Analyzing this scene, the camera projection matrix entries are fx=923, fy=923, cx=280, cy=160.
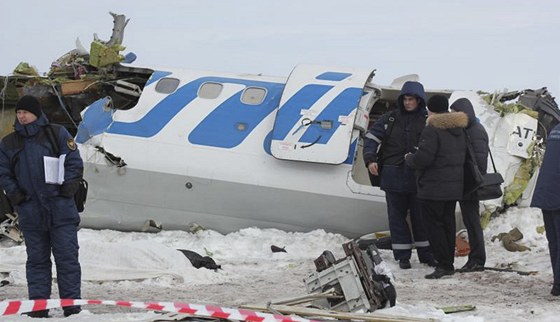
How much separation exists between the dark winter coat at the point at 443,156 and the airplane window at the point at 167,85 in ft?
14.1

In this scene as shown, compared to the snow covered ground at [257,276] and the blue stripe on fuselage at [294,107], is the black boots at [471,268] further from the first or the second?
the blue stripe on fuselage at [294,107]

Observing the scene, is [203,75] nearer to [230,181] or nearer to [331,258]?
[230,181]

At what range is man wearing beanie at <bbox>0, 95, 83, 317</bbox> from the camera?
7.34 m

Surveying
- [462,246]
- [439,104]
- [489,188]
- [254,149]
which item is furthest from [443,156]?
[254,149]

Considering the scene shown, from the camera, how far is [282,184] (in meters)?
11.8

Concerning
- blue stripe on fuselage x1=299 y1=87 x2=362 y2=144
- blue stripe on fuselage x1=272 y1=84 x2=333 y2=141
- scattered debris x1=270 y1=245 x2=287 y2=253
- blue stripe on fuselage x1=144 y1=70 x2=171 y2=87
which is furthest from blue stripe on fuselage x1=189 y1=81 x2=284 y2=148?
scattered debris x1=270 y1=245 x2=287 y2=253

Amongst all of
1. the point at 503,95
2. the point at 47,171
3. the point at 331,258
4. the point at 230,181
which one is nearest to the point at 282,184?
the point at 230,181

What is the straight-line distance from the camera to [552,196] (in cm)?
830

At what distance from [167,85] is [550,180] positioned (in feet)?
19.6

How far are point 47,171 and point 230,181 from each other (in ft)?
15.6

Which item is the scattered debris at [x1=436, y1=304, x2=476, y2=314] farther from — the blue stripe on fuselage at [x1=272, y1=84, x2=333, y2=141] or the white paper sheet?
the blue stripe on fuselage at [x1=272, y1=84, x2=333, y2=141]

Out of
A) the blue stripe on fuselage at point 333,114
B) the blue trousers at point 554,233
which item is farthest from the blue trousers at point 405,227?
the blue trousers at point 554,233

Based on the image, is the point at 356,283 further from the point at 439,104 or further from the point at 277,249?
the point at 277,249

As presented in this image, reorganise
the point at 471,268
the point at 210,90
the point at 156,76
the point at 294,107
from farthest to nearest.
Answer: the point at 156,76
the point at 210,90
the point at 294,107
the point at 471,268
